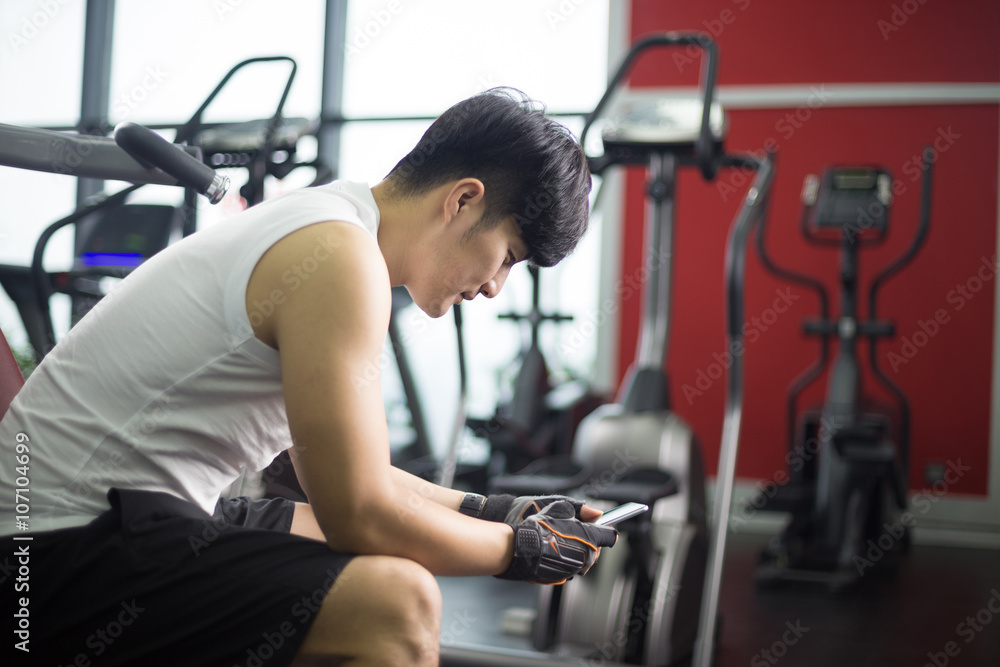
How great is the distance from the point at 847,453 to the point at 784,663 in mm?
1155

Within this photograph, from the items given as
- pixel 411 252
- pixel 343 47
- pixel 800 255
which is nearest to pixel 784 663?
pixel 411 252

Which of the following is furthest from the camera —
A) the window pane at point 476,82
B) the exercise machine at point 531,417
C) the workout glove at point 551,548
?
the window pane at point 476,82

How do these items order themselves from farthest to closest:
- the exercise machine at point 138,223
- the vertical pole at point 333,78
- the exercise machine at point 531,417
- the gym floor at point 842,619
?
the vertical pole at point 333,78, the exercise machine at point 531,417, the exercise machine at point 138,223, the gym floor at point 842,619

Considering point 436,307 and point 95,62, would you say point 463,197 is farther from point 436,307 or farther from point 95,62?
point 95,62

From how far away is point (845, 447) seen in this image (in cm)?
334

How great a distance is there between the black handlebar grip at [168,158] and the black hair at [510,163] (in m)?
0.29

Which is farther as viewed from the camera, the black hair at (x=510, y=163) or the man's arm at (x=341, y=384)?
the black hair at (x=510, y=163)

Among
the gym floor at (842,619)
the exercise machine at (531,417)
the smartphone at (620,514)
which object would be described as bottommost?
the gym floor at (842,619)

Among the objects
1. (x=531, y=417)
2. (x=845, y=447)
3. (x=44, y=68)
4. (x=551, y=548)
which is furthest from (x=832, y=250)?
(x=44, y=68)

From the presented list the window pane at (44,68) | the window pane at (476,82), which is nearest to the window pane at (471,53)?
the window pane at (476,82)

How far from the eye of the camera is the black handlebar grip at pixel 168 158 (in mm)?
1184

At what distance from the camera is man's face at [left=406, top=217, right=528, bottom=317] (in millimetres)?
1178

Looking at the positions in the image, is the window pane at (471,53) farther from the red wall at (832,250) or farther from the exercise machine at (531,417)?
the exercise machine at (531,417)

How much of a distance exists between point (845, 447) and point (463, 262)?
8.55 feet
